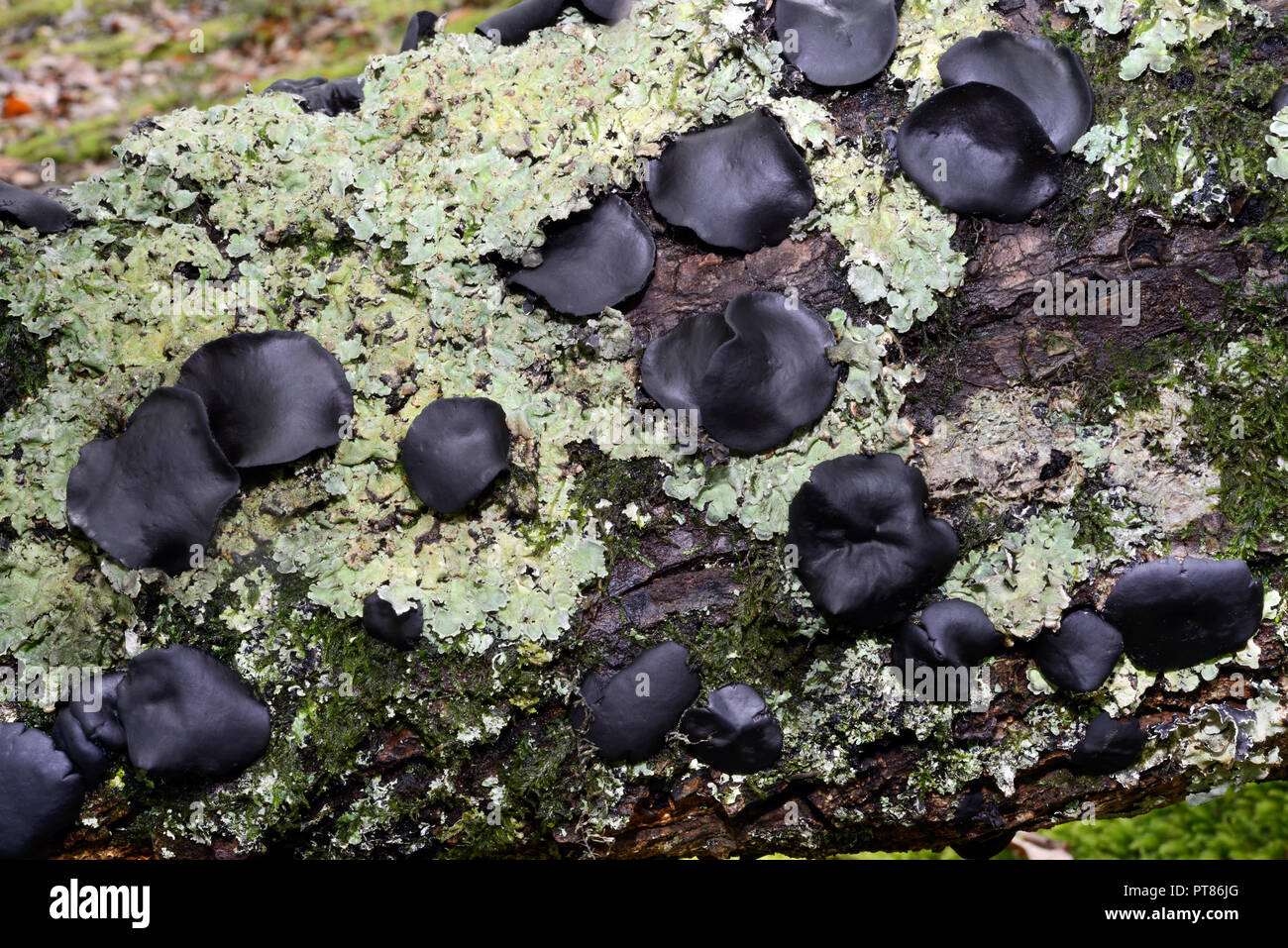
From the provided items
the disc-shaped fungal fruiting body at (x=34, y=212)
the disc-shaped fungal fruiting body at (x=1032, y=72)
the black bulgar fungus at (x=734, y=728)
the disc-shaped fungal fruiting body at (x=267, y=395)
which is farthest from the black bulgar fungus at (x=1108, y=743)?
the disc-shaped fungal fruiting body at (x=34, y=212)

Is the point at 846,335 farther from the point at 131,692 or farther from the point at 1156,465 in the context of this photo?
the point at 131,692

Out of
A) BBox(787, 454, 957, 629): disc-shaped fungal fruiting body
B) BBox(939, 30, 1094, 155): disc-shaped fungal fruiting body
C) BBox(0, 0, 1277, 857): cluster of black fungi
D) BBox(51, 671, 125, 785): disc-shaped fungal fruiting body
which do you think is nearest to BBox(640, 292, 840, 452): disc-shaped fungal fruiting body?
BBox(0, 0, 1277, 857): cluster of black fungi

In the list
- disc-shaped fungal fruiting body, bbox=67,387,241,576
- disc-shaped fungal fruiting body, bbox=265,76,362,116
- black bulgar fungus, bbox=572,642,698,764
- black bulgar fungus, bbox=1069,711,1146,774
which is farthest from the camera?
disc-shaped fungal fruiting body, bbox=265,76,362,116

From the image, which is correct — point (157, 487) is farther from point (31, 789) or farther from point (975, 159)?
point (975, 159)

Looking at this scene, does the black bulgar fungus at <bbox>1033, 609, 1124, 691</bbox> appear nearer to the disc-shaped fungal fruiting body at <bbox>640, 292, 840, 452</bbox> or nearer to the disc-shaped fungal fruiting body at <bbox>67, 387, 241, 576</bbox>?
the disc-shaped fungal fruiting body at <bbox>640, 292, 840, 452</bbox>

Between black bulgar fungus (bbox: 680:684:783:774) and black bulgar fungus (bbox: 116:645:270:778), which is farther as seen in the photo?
black bulgar fungus (bbox: 680:684:783:774)

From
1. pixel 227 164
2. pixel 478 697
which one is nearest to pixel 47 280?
pixel 227 164
